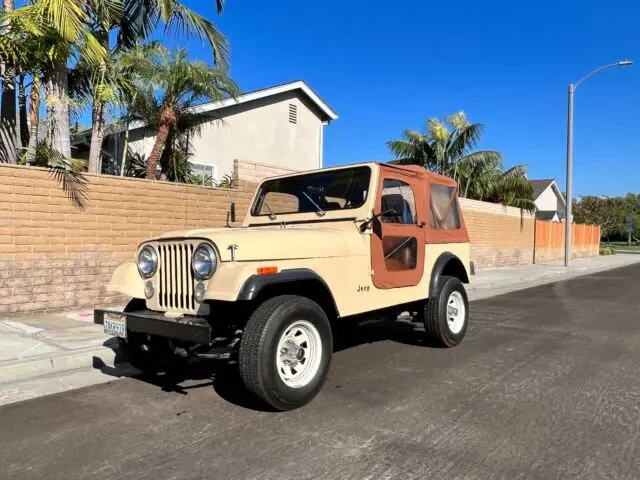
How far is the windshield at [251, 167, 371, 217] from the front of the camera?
552 centimetres

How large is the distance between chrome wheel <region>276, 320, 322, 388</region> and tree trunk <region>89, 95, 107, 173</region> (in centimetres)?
742

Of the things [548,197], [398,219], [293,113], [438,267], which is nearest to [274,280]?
[398,219]

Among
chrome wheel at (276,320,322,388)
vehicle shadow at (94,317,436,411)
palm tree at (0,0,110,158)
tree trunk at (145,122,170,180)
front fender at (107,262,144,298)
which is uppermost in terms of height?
palm tree at (0,0,110,158)

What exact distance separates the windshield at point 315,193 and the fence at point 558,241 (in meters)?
21.8

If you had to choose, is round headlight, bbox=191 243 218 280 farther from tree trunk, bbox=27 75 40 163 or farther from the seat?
tree trunk, bbox=27 75 40 163

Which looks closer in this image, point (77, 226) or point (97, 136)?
point (77, 226)

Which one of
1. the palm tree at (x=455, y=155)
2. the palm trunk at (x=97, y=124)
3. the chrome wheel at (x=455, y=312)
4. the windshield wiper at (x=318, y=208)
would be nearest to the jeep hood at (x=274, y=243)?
the windshield wiper at (x=318, y=208)

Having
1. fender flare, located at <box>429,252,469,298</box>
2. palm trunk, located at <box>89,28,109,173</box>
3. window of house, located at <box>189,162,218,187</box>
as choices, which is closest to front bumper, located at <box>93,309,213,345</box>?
fender flare, located at <box>429,252,469,298</box>

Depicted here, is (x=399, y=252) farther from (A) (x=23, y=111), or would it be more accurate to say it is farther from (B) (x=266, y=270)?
(A) (x=23, y=111)

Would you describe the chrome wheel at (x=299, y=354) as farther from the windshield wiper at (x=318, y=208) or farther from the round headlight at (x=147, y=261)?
the windshield wiper at (x=318, y=208)

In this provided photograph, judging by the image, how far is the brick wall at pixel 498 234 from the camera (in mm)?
19016

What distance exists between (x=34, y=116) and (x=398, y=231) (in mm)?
7411

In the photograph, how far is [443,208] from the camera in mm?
6695

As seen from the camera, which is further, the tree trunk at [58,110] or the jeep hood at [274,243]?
the tree trunk at [58,110]
